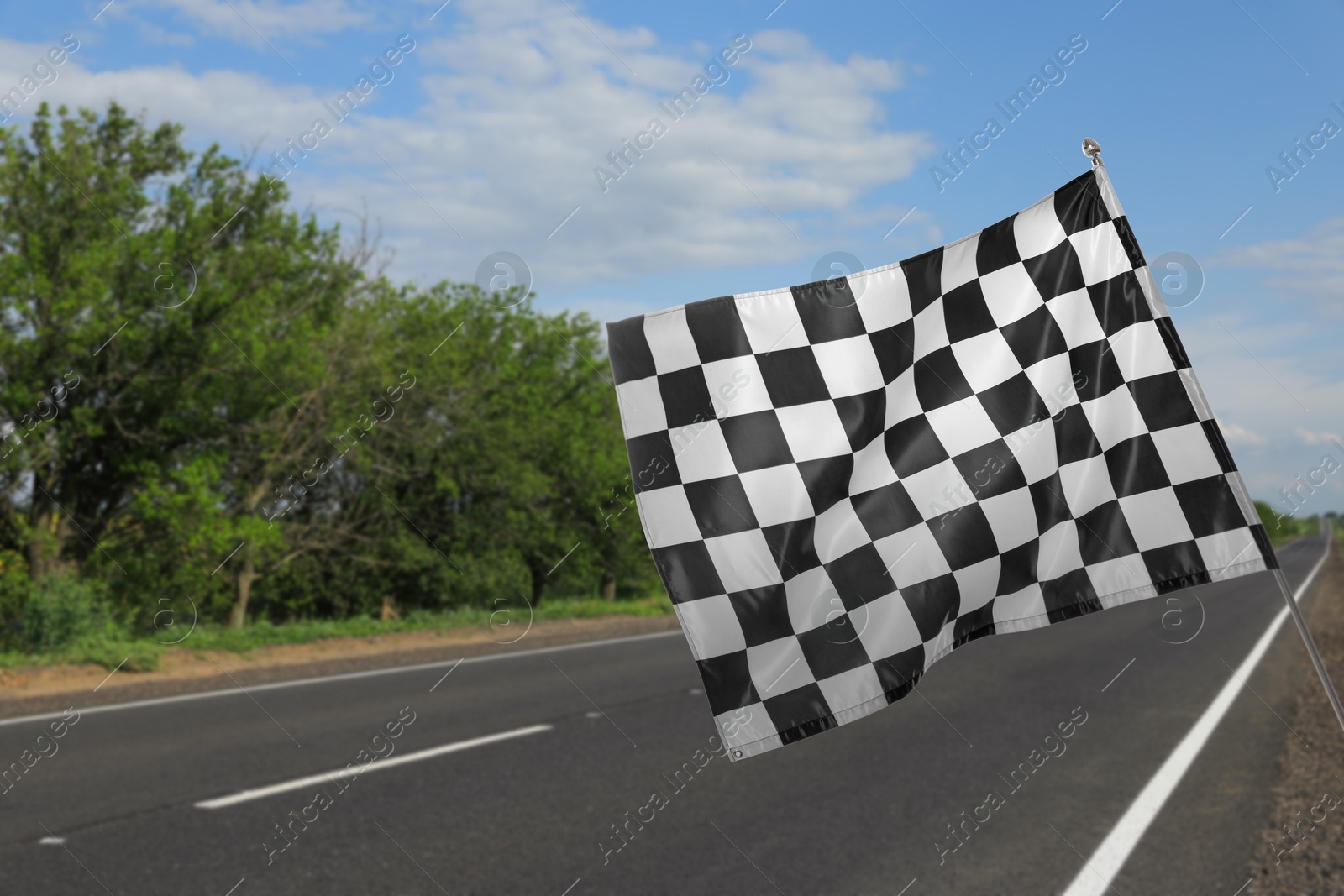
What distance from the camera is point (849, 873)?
4609 mm

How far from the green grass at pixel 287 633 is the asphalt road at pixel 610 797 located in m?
1.69

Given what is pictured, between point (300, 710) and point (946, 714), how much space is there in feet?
18.1

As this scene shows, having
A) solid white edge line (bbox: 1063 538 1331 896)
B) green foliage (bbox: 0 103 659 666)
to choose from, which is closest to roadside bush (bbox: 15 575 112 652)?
green foliage (bbox: 0 103 659 666)

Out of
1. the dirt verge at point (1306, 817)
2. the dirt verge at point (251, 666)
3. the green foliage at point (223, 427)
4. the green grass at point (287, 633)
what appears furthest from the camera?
the green foliage at point (223, 427)

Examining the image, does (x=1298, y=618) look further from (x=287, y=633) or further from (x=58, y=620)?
(x=58, y=620)

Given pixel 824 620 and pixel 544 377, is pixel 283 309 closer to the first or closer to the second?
pixel 544 377

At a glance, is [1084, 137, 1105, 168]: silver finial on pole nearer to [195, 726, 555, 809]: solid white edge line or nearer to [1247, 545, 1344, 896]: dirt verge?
[1247, 545, 1344, 896]: dirt verge

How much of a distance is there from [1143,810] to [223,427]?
15.1 metres

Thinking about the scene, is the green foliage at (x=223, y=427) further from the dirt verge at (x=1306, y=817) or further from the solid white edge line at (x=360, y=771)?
the dirt verge at (x=1306, y=817)

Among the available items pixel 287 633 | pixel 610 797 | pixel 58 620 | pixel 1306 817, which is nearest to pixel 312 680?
pixel 287 633

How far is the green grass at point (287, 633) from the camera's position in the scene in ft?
35.4

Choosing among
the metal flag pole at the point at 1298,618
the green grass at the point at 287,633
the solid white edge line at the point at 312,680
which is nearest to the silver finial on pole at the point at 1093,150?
the metal flag pole at the point at 1298,618

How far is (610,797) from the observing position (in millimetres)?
5867

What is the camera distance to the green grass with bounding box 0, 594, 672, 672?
35.4 ft
